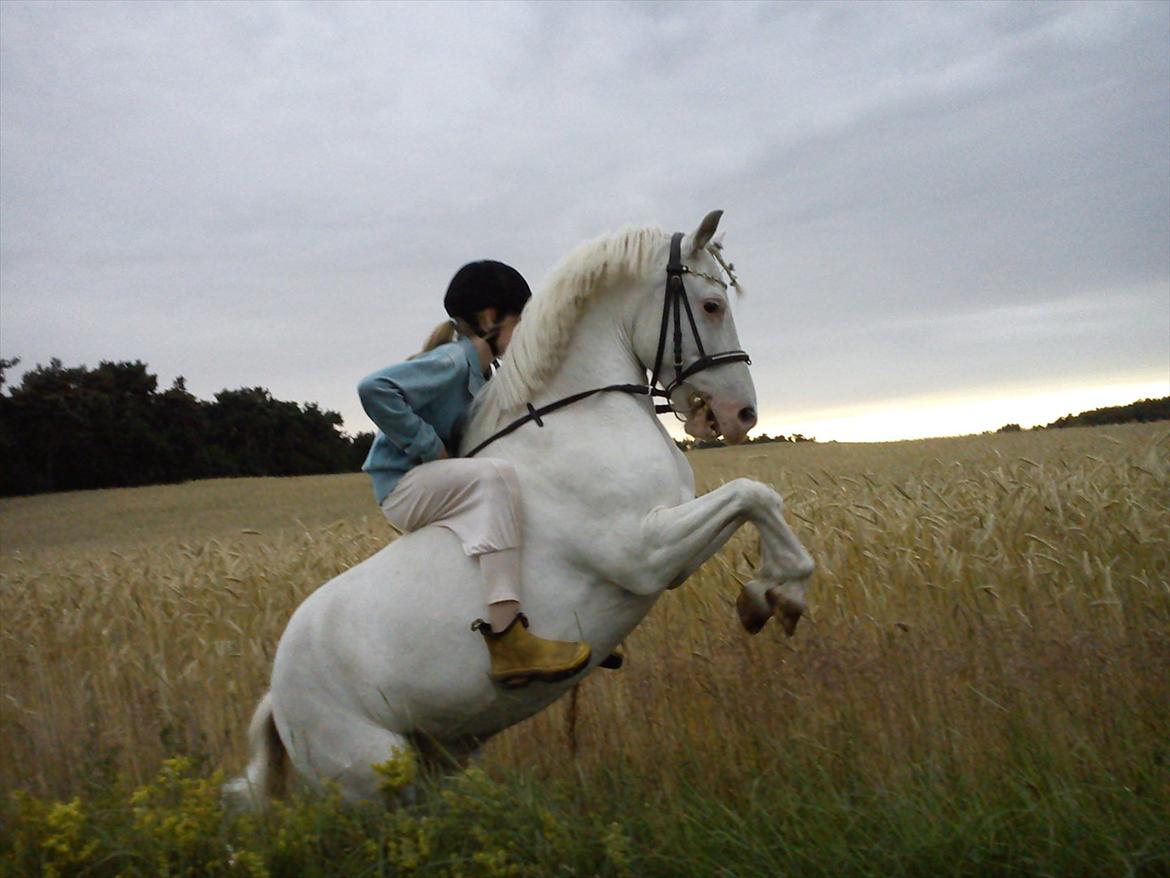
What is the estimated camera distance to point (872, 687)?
4.20 meters

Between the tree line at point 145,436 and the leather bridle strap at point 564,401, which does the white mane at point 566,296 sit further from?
the tree line at point 145,436

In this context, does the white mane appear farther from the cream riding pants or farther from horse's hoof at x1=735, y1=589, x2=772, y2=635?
horse's hoof at x1=735, y1=589, x2=772, y2=635

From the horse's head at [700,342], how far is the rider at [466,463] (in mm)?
684

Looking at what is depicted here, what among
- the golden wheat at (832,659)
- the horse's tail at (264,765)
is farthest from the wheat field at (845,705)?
the horse's tail at (264,765)

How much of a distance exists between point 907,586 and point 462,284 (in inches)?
132

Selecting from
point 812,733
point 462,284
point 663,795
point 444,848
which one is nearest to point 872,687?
point 812,733

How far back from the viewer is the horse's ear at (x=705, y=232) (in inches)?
141

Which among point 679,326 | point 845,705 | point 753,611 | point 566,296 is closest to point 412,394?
point 566,296

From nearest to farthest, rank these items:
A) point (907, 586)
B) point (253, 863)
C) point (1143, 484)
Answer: point (253, 863) < point (907, 586) < point (1143, 484)

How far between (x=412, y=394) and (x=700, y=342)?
110 cm

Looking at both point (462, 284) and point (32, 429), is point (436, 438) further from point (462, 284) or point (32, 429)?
point (32, 429)

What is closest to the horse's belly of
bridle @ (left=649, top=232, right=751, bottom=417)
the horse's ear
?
bridle @ (left=649, top=232, right=751, bottom=417)

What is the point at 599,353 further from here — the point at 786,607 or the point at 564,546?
the point at 786,607

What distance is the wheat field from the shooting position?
3000 mm
